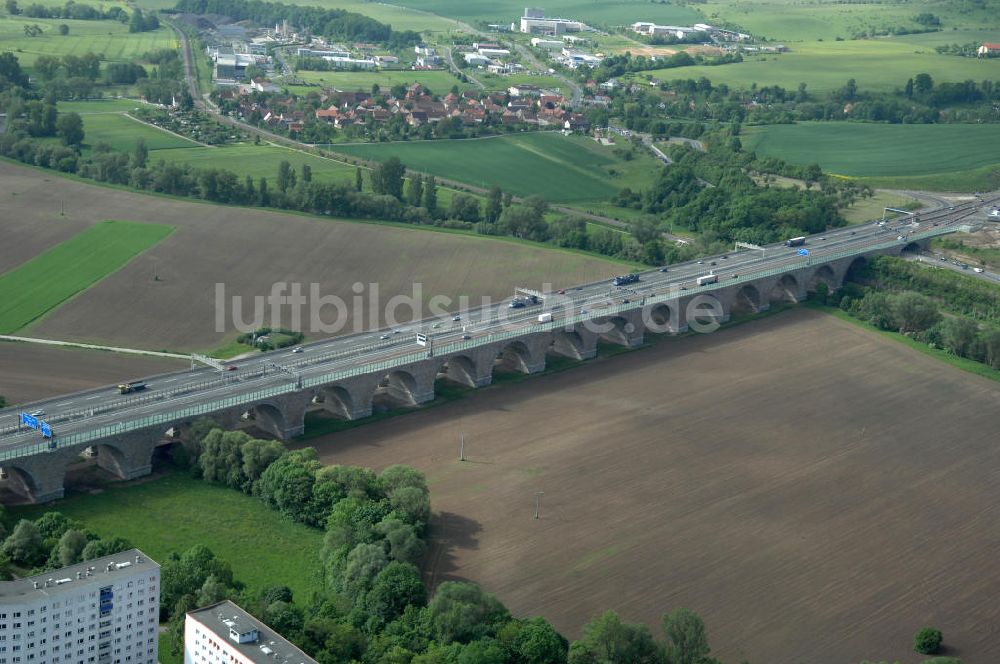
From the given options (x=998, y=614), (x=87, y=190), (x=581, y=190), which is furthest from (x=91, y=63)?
(x=998, y=614)

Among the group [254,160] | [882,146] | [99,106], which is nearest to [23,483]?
[254,160]

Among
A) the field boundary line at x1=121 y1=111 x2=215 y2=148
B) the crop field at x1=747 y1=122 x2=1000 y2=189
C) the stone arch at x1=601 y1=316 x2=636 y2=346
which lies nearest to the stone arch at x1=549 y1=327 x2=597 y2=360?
the stone arch at x1=601 y1=316 x2=636 y2=346

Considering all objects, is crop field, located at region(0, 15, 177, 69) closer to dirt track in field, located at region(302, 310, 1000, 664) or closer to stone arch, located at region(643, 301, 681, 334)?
stone arch, located at region(643, 301, 681, 334)

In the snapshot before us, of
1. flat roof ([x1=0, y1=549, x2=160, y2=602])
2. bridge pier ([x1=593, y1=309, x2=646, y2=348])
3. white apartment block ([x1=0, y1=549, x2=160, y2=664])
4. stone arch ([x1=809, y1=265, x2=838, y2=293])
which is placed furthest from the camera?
stone arch ([x1=809, y1=265, x2=838, y2=293])

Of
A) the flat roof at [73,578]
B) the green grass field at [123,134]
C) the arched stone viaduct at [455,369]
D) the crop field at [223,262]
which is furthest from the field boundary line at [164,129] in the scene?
the flat roof at [73,578]

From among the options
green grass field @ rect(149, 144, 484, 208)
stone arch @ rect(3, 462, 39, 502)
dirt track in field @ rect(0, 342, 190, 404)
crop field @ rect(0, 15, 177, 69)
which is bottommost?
stone arch @ rect(3, 462, 39, 502)

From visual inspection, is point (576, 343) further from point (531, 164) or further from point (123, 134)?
point (123, 134)

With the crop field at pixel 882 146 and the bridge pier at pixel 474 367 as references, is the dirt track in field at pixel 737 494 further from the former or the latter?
the crop field at pixel 882 146

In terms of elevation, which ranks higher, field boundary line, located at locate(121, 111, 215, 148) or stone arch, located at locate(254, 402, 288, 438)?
field boundary line, located at locate(121, 111, 215, 148)
